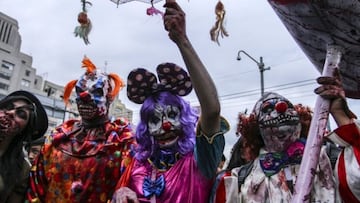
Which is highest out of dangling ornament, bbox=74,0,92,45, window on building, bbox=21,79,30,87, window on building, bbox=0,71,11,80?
window on building, bbox=21,79,30,87

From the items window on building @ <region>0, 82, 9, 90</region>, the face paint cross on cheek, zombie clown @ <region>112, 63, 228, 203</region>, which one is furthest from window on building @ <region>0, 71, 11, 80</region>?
the face paint cross on cheek

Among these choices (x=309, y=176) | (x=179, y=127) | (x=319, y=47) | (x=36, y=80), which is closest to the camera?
(x=309, y=176)

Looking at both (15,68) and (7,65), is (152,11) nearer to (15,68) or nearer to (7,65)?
(7,65)

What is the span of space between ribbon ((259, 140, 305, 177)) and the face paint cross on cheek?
0.51 meters

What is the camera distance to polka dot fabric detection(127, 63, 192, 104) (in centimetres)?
216

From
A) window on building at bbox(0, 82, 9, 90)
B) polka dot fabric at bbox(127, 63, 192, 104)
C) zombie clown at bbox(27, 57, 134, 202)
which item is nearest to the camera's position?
polka dot fabric at bbox(127, 63, 192, 104)

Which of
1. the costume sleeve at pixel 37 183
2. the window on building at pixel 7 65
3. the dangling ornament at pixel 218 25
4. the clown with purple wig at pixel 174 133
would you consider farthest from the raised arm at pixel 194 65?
the window on building at pixel 7 65

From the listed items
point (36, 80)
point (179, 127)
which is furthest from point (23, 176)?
point (36, 80)

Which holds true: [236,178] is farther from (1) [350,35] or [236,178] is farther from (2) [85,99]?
(2) [85,99]

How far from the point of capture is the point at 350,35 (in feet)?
5.26

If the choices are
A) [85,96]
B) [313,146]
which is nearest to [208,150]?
[313,146]

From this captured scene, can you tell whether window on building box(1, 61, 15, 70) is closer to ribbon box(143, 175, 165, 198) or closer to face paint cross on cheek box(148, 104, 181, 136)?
face paint cross on cheek box(148, 104, 181, 136)

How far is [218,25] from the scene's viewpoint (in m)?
1.97

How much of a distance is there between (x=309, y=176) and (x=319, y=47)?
24.8 inches
